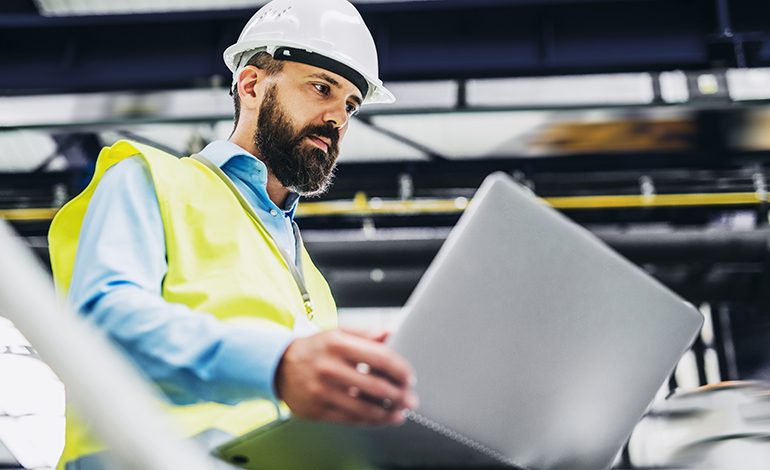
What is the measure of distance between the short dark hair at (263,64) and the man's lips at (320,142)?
0.50 ft

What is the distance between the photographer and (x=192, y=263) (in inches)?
42.8

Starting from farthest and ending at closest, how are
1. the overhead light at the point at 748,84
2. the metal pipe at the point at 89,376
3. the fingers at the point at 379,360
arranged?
the overhead light at the point at 748,84 → the fingers at the point at 379,360 → the metal pipe at the point at 89,376

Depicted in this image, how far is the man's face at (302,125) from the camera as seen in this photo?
1.40 meters

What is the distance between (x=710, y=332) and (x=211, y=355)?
258 inches

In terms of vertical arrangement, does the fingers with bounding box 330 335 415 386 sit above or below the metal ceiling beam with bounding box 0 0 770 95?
below

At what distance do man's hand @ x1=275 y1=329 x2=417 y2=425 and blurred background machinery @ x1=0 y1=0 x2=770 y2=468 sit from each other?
298 cm

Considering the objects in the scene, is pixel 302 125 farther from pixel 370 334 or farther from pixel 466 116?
pixel 466 116

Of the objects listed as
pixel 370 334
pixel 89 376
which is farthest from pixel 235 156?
pixel 89 376

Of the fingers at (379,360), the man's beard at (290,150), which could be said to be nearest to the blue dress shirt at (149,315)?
the fingers at (379,360)

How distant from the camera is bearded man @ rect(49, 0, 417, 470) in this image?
0.77 m

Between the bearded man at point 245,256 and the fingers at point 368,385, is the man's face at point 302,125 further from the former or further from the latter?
the fingers at point 368,385

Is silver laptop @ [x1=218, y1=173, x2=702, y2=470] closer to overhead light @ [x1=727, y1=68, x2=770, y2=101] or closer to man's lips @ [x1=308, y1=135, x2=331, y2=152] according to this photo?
man's lips @ [x1=308, y1=135, x2=331, y2=152]

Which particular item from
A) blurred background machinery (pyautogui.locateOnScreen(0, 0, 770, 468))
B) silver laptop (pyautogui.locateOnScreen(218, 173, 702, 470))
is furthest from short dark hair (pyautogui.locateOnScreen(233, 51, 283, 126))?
blurred background machinery (pyautogui.locateOnScreen(0, 0, 770, 468))

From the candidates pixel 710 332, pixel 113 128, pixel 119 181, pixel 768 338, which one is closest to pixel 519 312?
pixel 119 181
